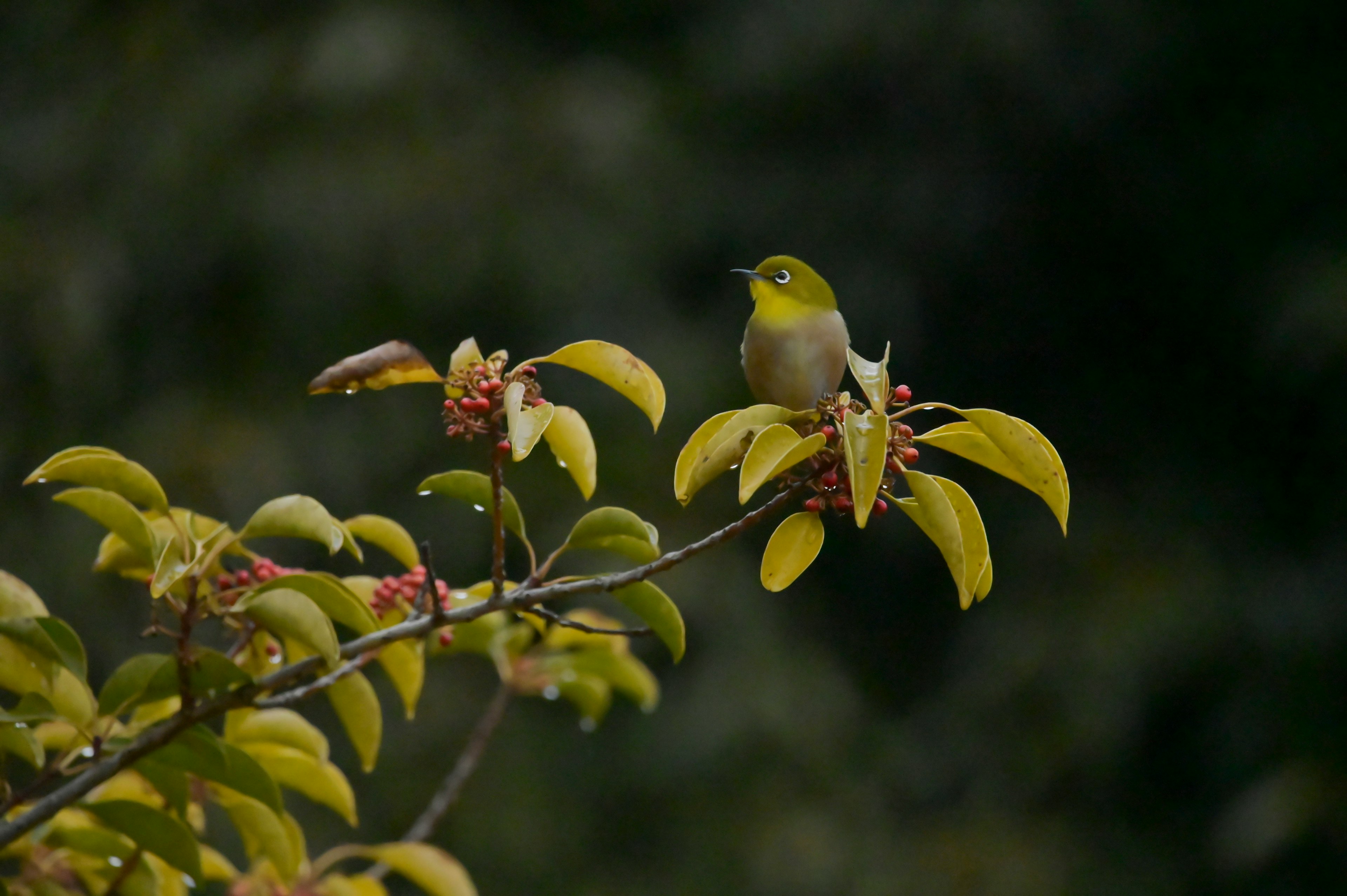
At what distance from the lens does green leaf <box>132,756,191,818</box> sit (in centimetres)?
134

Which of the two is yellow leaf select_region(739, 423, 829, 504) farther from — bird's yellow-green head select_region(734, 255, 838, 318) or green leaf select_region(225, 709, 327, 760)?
green leaf select_region(225, 709, 327, 760)

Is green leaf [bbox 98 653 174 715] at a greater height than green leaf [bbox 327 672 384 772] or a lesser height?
greater

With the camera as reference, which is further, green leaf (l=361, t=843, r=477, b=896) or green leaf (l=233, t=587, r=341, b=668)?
green leaf (l=361, t=843, r=477, b=896)

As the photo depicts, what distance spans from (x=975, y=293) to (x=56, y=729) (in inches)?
205

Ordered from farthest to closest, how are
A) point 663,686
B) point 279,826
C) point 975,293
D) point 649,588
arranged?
1. point 975,293
2. point 663,686
3. point 279,826
4. point 649,588

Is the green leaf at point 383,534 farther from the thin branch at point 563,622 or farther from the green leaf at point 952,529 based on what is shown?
the green leaf at point 952,529

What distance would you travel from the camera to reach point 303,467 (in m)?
5.46

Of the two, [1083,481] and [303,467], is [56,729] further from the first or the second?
[1083,481]

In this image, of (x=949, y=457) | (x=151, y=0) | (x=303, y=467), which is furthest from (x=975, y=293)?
(x=151, y=0)

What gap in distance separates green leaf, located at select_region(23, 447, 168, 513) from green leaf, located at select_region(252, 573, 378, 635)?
150 millimetres

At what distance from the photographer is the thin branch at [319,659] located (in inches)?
45.6

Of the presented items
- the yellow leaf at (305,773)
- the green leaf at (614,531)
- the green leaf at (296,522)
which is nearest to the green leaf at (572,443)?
the green leaf at (614,531)

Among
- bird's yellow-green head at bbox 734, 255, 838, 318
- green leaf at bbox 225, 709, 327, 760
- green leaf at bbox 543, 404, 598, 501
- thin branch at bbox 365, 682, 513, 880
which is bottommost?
thin branch at bbox 365, 682, 513, 880

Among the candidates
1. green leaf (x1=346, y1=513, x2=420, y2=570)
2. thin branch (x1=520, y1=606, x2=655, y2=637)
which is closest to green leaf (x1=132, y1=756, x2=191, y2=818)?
green leaf (x1=346, y1=513, x2=420, y2=570)
